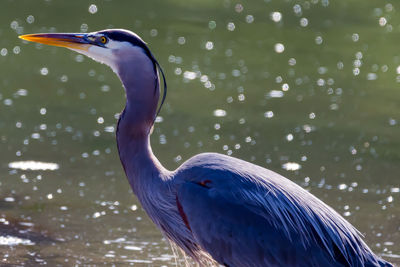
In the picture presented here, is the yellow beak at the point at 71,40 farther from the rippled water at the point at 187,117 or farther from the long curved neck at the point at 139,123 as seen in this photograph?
the rippled water at the point at 187,117

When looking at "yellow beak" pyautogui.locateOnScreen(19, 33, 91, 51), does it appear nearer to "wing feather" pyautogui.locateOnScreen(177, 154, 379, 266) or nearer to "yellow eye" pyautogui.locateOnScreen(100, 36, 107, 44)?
"yellow eye" pyautogui.locateOnScreen(100, 36, 107, 44)

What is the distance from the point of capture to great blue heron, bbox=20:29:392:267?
4.75 m

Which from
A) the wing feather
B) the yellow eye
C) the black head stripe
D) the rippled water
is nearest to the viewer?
the wing feather

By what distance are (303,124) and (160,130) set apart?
1.69m

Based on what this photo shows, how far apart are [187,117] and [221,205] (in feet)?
14.6

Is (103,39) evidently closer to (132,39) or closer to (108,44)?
(108,44)

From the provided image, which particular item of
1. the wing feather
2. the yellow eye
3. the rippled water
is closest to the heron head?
the yellow eye

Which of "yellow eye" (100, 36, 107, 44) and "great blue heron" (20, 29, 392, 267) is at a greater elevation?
"yellow eye" (100, 36, 107, 44)

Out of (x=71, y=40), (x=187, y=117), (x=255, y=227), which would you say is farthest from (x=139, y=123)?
(x=187, y=117)

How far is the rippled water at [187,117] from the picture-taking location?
6480 millimetres

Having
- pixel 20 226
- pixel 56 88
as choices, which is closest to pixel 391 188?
pixel 20 226

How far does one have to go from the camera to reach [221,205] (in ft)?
15.6

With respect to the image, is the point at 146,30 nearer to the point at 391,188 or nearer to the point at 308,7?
the point at 308,7

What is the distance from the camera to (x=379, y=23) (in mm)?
15422
